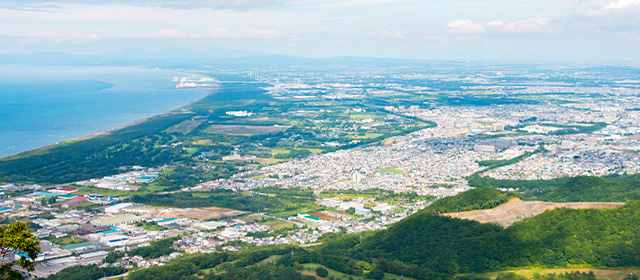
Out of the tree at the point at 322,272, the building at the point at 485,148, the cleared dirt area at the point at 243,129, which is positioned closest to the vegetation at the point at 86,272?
the tree at the point at 322,272

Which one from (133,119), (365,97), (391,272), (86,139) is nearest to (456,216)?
(391,272)

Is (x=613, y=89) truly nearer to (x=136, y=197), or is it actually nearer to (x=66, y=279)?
(x=136, y=197)

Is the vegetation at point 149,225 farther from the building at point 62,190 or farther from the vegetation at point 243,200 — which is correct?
the building at point 62,190

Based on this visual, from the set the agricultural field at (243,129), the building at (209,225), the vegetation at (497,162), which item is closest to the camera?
the building at (209,225)

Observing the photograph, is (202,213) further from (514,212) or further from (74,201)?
(514,212)

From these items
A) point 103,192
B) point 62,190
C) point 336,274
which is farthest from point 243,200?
point 336,274

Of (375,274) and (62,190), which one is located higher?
(375,274)
